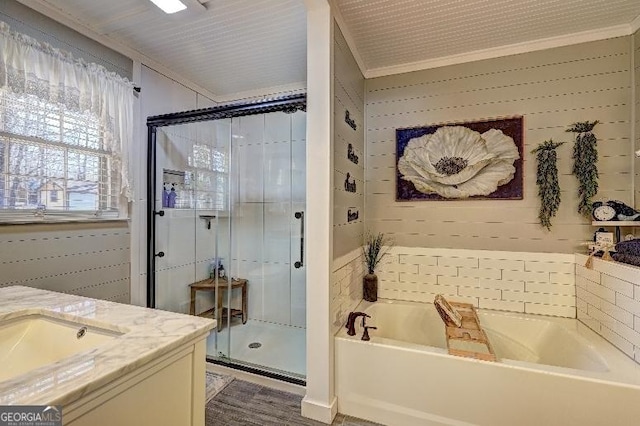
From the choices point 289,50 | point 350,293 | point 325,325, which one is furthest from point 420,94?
point 325,325

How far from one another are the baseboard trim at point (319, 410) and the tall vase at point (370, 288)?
3.01 feet

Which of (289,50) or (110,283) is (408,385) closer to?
(110,283)

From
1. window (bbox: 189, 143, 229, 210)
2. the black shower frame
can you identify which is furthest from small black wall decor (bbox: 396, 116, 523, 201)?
window (bbox: 189, 143, 229, 210)

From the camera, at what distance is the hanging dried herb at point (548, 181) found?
2.28 m

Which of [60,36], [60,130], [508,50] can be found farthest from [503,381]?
[60,36]

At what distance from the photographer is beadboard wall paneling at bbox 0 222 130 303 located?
1.83 metres

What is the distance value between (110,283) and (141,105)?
1545 mm

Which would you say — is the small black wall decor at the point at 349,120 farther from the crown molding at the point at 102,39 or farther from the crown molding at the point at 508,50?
the crown molding at the point at 102,39

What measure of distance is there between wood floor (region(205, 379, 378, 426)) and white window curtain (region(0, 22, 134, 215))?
5.49 ft

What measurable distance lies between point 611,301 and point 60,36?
4008 mm

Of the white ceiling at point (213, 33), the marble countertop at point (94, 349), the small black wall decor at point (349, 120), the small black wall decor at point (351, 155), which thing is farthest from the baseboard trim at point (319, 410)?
the white ceiling at point (213, 33)

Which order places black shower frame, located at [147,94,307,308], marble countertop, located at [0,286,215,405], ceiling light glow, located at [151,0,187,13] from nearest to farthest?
marble countertop, located at [0,286,215,405] → ceiling light glow, located at [151,0,187,13] → black shower frame, located at [147,94,307,308]

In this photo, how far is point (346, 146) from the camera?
7.46ft

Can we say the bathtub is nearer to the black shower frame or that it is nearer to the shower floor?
the shower floor
